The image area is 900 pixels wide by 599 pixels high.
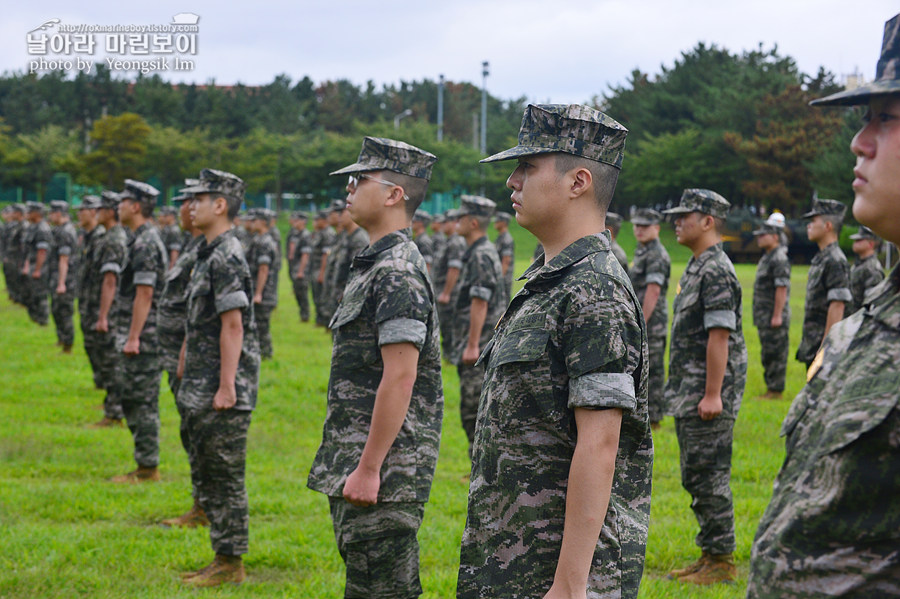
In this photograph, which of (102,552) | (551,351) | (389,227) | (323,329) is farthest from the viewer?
(323,329)

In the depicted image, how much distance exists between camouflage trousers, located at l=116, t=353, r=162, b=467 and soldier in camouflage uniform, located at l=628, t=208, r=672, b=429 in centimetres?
479

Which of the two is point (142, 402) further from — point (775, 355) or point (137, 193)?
point (775, 355)

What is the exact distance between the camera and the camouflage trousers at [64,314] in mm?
13530

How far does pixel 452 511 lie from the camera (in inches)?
247

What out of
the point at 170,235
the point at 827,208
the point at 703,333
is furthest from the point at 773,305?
the point at 170,235

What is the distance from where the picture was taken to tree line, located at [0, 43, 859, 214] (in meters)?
41.1

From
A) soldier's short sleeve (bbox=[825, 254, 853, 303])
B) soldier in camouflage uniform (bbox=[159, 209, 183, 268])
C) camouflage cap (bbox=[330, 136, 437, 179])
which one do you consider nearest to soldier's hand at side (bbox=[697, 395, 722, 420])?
camouflage cap (bbox=[330, 136, 437, 179])

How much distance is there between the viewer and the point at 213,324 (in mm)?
5016

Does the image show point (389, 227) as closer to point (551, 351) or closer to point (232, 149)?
point (551, 351)

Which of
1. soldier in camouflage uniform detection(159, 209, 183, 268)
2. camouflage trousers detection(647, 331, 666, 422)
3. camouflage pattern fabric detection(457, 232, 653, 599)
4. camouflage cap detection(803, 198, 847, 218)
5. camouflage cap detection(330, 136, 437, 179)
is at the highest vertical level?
camouflage cap detection(803, 198, 847, 218)

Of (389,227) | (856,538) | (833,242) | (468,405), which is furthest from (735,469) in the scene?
(856,538)

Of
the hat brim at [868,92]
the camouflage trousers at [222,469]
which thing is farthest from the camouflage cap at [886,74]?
the camouflage trousers at [222,469]

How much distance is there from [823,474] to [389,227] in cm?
254

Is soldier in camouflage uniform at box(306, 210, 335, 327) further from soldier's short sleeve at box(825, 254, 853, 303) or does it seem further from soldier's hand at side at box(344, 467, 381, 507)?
soldier's hand at side at box(344, 467, 381, 507)
